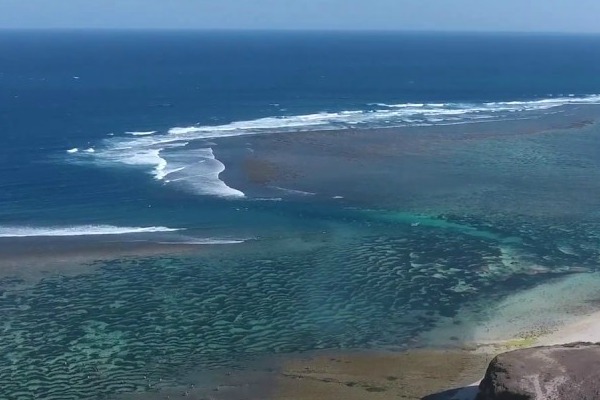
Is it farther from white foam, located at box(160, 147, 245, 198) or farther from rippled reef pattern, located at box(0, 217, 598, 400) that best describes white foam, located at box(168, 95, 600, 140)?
rippled reef pattern, located at box(0, 217, 598, 400)

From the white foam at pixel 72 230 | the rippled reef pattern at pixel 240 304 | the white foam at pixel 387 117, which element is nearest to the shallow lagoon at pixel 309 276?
the rippled reef pattern at pixel 240 304

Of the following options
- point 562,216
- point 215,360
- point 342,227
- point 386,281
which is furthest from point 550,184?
point 215,360

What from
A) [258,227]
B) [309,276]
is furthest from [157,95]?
[309,276]

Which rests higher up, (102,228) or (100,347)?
(102,228)

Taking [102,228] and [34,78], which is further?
[34,78]

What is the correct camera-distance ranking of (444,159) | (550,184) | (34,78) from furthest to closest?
(34,78), (444,159), (550,184)

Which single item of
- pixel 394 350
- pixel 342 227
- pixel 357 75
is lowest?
pixel 394 350

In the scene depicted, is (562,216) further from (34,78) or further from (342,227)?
(34,78)

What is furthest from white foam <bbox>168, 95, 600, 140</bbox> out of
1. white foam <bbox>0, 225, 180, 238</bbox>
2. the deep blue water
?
white foam <bbox>0, 225, 180, 238</bbox>

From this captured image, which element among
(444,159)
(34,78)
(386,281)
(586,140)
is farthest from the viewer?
(34,78)
